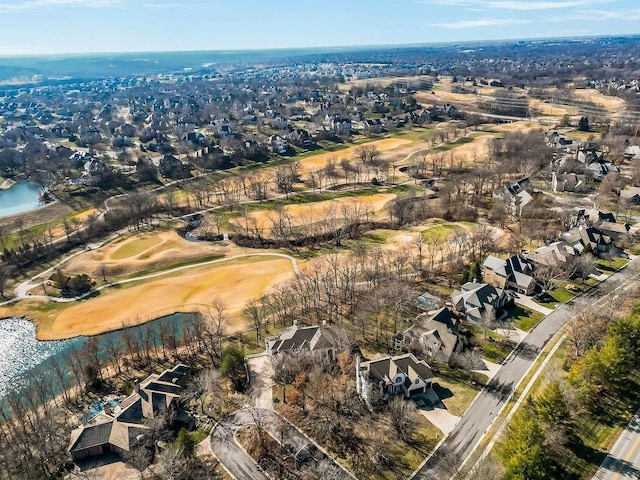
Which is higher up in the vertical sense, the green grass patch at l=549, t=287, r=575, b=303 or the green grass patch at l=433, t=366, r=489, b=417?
the green grass patch at l=549, t=287, r=575, b=303

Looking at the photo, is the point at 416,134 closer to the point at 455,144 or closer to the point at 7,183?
the point at 455,144

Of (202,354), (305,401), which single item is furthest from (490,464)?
(202,354)

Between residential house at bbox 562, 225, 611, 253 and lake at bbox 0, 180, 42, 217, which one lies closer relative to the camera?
residential house at bbox 562, 225, 611, 253

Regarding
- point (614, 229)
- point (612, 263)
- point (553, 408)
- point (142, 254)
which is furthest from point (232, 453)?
point (614, 229)

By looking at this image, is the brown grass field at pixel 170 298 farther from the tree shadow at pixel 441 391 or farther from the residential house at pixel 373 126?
the residential house at pixel 373 126

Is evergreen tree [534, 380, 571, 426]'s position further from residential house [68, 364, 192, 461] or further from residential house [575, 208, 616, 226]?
residential house [575, 208, 616, 226]

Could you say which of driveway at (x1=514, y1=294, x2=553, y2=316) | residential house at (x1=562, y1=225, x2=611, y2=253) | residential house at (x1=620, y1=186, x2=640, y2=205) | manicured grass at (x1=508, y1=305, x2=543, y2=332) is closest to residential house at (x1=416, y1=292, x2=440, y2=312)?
manicured grass at (x1=508, y1=305, x2=543, y2=332)
